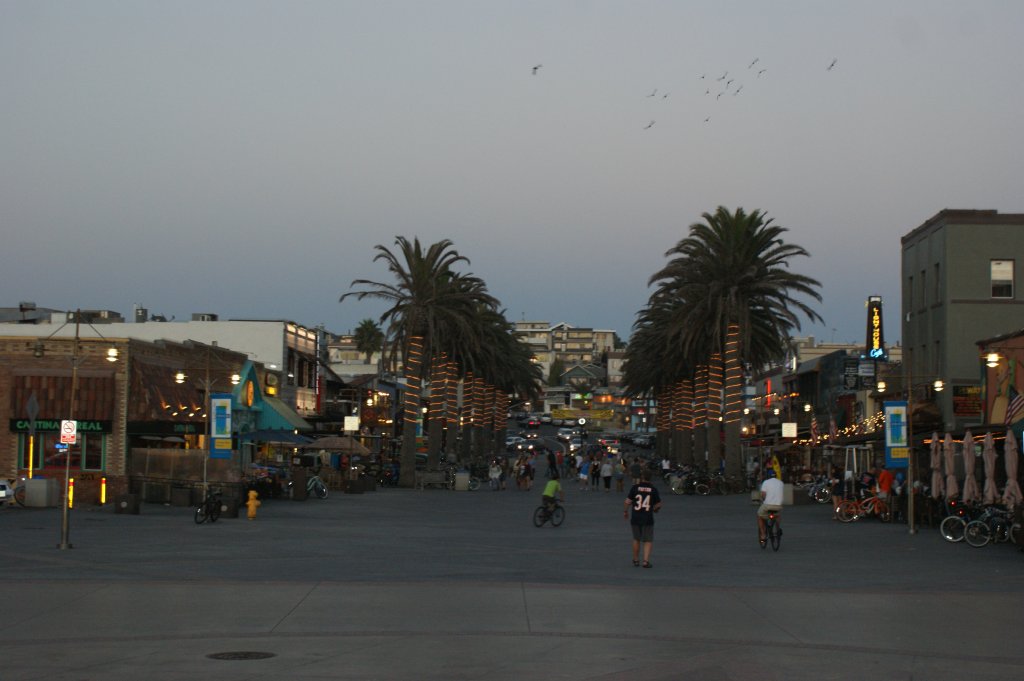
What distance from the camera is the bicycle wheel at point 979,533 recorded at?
28.3 meters

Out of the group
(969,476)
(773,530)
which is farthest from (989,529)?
(773,530)

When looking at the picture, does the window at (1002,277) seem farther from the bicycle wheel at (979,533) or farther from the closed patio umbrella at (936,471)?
the bicycle wheel at (979,533)

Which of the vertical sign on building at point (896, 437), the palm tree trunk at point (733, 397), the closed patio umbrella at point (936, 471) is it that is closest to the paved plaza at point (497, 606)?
the closed patio umbrella at point (936, 471)

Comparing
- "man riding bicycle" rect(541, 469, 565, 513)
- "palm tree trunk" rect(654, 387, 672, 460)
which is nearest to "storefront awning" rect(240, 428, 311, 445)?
"man riding bicycle" rect(541, 469, 565, 513)

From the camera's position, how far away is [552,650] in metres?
13.4

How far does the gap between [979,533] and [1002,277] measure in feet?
80.9

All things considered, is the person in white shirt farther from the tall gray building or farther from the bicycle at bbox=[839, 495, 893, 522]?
the tall gray building

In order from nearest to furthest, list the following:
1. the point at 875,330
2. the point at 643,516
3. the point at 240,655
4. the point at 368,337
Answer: the point at 240,655 → the point at 643,516 → the point at 875,330 → the point at 368,337

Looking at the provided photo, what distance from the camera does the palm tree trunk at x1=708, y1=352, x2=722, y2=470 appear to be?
6297 centimetres

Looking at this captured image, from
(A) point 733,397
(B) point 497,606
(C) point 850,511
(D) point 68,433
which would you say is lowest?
(C) point 850,511

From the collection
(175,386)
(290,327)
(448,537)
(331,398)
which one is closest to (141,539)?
(448,537)

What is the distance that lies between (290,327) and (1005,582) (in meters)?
65.0

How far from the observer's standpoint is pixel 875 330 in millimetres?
67875

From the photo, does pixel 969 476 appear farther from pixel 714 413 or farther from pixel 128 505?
pixel 714 413
